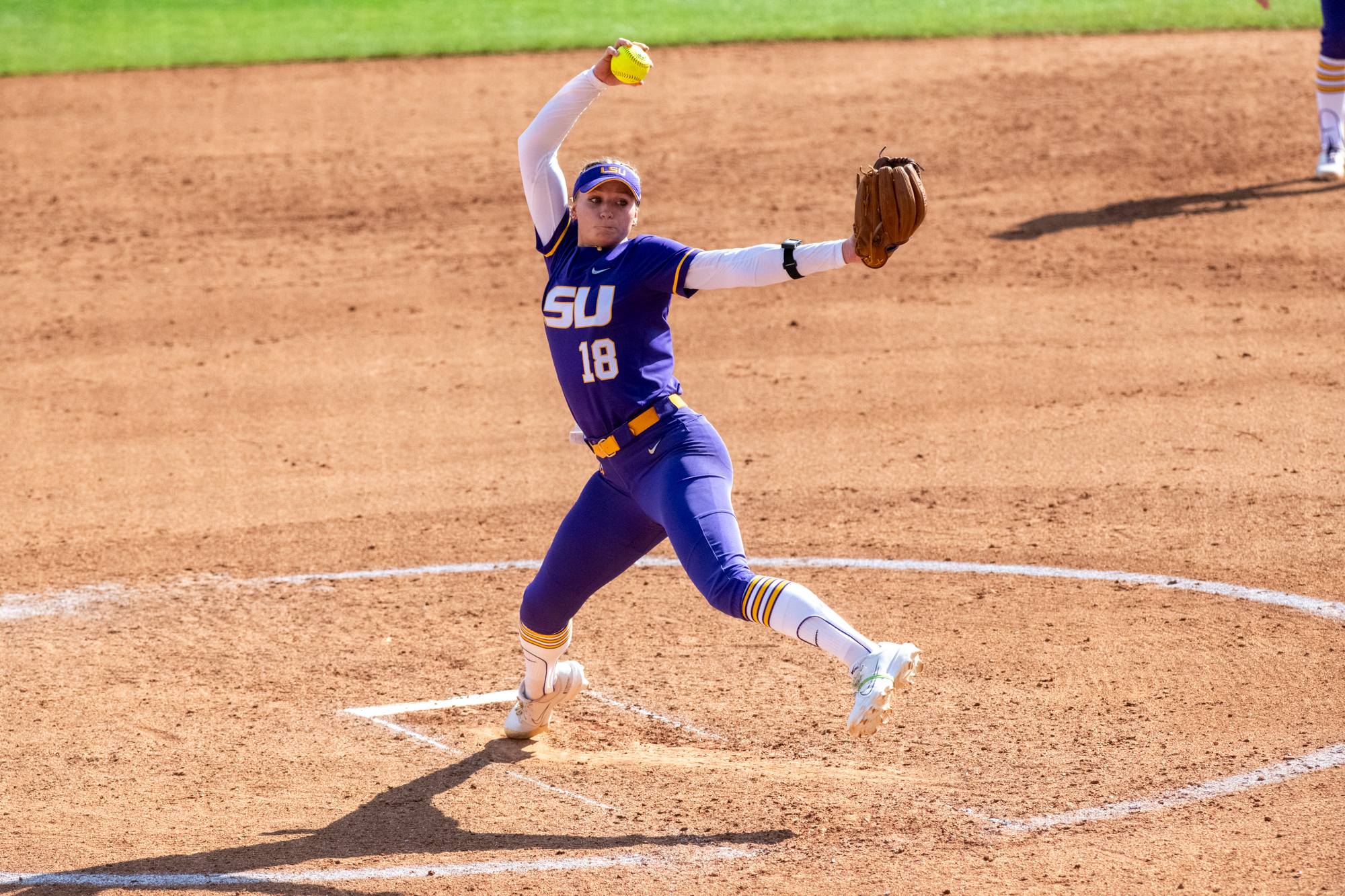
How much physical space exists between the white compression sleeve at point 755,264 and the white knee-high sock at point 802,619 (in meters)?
1.00

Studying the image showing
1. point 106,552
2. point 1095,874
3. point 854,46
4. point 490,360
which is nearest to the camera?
point 1095,874

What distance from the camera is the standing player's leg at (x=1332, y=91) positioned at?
37.2 ft

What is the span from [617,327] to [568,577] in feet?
3.22

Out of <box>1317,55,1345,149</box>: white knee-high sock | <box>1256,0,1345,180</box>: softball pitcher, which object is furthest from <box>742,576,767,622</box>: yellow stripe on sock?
<box>1317,55,1345,149</box>: white knee-high sock

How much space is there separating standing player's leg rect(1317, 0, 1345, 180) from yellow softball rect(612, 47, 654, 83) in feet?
26.7

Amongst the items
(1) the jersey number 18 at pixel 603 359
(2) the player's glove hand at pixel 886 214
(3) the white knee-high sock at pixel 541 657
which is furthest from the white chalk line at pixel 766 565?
(2) the player's glove hand at pixel 886 214

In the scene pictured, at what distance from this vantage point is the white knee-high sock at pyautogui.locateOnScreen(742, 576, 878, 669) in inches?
178

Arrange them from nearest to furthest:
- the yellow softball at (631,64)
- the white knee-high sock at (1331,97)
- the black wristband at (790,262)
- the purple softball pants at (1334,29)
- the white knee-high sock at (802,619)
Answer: the white knee-high sock at (802,619)
the black wristband at (790,262)
the yellow softball at (631,64)
the purple softball pants at (1334,29)
the white knee-high sock at (1331,97)

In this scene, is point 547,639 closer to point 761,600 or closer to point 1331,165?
point 761,600

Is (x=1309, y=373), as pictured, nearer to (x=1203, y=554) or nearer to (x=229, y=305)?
(x=1203, y=554)

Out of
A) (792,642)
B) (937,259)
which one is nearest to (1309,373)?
(937,259)

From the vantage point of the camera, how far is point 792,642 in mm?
6477

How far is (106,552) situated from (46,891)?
10.9ft

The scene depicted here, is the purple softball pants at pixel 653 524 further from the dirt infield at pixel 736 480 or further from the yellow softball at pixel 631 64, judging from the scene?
the yellow softball at pixel 631 64
